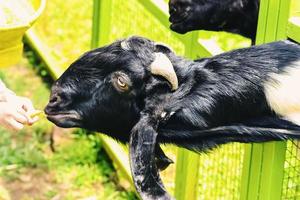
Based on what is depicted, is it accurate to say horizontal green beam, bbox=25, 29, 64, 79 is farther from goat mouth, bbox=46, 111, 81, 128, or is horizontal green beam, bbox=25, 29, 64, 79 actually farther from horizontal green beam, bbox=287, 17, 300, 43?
horizontal green beam, bbox=287, 17, 300, 43

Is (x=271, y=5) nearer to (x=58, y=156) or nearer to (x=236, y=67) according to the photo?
(x=236, y=67)

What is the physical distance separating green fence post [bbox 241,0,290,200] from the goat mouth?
629mm

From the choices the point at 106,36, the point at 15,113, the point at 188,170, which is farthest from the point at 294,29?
the point at 106,36

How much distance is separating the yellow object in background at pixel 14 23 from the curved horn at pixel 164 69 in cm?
55

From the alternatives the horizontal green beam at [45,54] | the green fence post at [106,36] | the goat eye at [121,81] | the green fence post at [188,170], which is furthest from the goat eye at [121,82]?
the horizontal green beam at [45,54]

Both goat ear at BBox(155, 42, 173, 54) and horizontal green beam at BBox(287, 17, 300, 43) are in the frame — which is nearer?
horizontal green beam at BBox(287, 17, 300, 43)

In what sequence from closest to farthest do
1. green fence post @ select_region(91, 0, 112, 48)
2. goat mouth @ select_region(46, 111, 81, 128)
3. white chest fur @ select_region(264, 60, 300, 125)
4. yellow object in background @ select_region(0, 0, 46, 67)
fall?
white chest fur @ select_region(264, 60, 300, 125) < goat mouth @ select_region(46, 111, 81, 128) < yellow object in background @ select_region(0, 0, 46, 67) < green fence post @ select_region(91, 0, 112, 48)

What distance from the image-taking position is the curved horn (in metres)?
2.84

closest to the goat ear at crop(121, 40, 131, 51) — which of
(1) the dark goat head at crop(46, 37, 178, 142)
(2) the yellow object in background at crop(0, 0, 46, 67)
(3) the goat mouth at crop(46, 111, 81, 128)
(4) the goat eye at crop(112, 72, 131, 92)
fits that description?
(1) the dark goat head at crop(46, 37, 178, 142)

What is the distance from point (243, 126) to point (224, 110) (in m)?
0.08

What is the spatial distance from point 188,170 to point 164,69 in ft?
3.53

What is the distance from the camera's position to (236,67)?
283 centimetres

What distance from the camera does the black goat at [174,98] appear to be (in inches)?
109

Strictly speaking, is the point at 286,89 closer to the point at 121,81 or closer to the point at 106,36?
the point at 121,81
